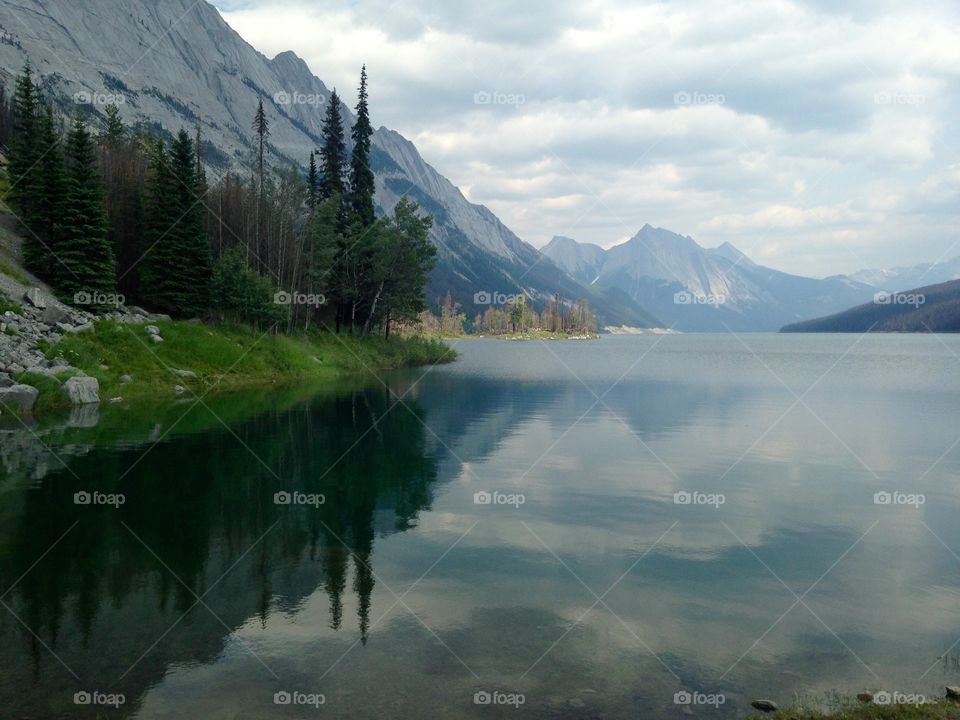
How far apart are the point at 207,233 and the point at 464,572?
61117 mm

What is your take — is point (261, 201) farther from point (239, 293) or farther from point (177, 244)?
point (239, 293)

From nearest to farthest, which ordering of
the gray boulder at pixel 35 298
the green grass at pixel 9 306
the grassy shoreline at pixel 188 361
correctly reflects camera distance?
the green grass at pixel 9 306, the grassy shoreline at pixel 188 361, the gray boulder at pixel 35 298

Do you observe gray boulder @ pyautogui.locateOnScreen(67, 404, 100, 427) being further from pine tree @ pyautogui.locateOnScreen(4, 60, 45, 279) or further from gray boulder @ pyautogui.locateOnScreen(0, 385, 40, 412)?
pine tree @ pyautogui.locateOnScreen(4, 60, 45, 279)

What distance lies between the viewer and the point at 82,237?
54.2m

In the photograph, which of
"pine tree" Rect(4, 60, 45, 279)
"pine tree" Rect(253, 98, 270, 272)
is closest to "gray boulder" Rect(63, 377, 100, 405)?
"pine tree" Rect(4, 60, 45, 279)

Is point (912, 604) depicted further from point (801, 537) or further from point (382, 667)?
point (382, 667)

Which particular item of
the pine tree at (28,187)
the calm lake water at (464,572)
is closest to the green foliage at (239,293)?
the pine tree at (28,187)

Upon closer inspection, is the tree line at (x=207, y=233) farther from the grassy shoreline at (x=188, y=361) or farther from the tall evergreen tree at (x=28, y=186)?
the grassy shoreline at (x=188, y=361)

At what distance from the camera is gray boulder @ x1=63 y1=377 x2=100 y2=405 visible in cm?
4162

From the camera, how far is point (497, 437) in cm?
3684

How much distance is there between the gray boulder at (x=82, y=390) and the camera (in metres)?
41.6

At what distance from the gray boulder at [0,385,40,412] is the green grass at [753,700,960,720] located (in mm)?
42632

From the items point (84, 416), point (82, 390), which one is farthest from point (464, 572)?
point (82, 390)

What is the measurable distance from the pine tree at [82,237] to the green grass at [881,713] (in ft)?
192
